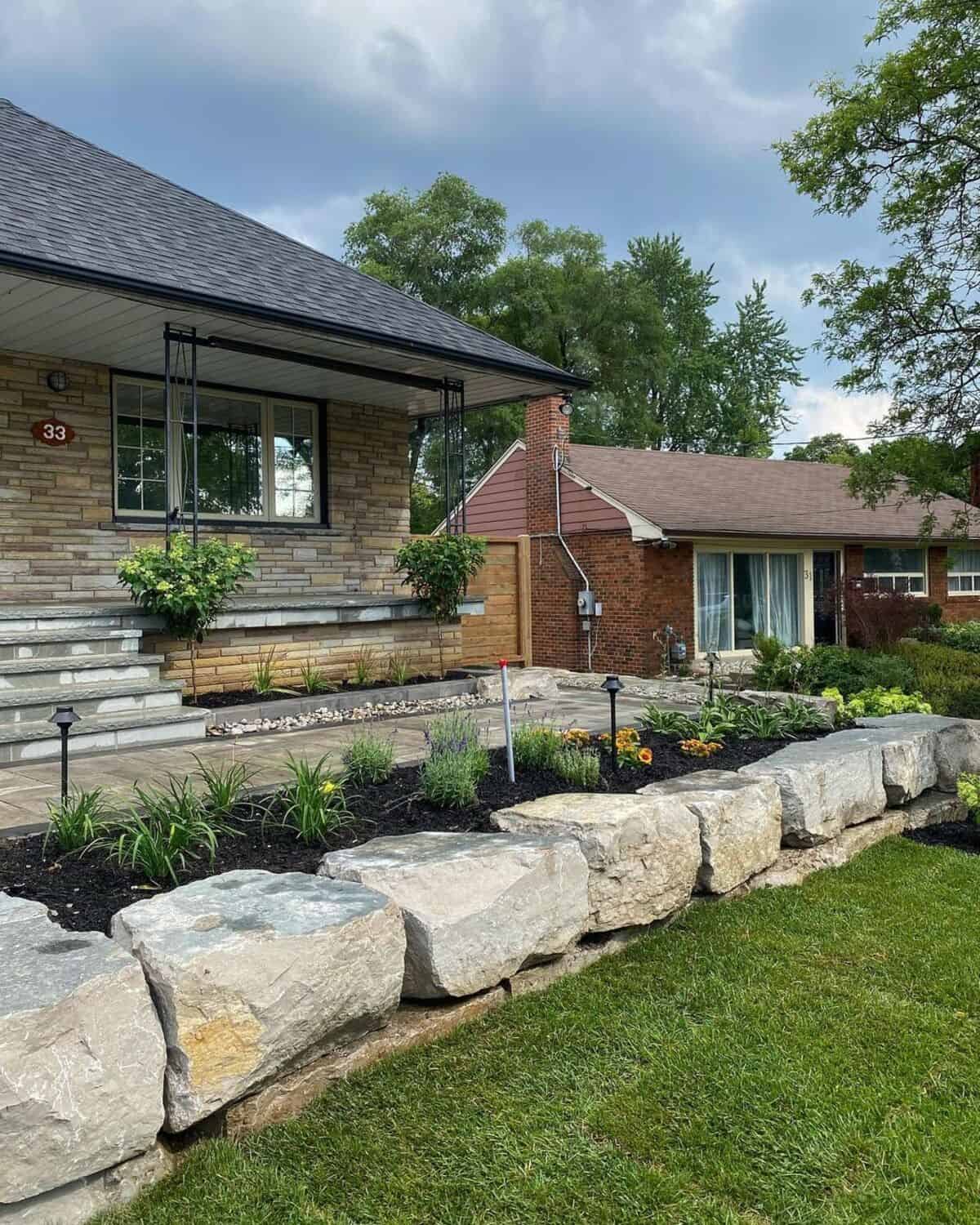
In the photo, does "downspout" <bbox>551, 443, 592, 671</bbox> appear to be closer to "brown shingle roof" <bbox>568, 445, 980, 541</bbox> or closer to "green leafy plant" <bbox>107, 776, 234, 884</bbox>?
"brown shingle roof" <bbox>568, 445, 980, 541</bbox>

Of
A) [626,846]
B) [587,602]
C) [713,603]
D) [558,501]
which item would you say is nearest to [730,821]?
[626,846]

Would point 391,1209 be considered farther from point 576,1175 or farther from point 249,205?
point 249,205

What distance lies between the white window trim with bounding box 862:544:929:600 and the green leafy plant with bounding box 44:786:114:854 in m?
Result: 16.2

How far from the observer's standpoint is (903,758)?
509 cm

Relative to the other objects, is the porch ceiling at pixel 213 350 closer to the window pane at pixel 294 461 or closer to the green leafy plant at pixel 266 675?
the window pane at pixel 294 461

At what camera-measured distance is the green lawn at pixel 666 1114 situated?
6.96ft

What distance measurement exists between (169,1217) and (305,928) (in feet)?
2.19

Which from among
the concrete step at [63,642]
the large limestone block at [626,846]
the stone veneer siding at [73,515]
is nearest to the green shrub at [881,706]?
the large limestone block at [626,846]

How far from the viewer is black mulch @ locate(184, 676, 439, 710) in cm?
745

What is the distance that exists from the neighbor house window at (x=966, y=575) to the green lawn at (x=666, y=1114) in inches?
726

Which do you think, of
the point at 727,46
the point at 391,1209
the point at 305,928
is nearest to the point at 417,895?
the point at 305,928

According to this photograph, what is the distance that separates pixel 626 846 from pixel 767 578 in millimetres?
13624

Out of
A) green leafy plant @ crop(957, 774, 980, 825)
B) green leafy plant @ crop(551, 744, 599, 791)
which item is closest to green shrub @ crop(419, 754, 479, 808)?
green leafy plant @ crop(551, 744, 599, 791)

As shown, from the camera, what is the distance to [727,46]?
9.84 meters
